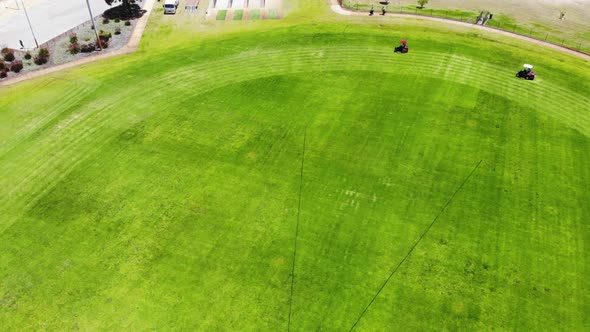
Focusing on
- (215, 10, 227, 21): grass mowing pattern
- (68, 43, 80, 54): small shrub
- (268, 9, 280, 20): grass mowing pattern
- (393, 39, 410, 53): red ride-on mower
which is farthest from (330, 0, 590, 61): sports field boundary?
Answer: (68, 43, 80, 54): small shrub

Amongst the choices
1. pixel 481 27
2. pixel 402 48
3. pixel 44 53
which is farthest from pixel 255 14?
pixel 481 27

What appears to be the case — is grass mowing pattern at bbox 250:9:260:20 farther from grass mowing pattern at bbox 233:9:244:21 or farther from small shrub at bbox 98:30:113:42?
small shrub at bbox 98:30:113:42

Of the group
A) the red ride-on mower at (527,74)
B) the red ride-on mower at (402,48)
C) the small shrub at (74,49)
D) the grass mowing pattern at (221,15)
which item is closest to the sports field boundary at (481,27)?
the red ride-on mower at (527,74)

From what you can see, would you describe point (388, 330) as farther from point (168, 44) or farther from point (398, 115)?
point (168, 44)

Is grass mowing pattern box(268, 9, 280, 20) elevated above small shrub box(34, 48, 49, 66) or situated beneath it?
elevated above

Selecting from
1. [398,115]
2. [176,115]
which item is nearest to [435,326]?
[398,115]

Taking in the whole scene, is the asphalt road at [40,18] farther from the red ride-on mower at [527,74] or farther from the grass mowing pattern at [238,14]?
the red ride-on mower at [527,74]
